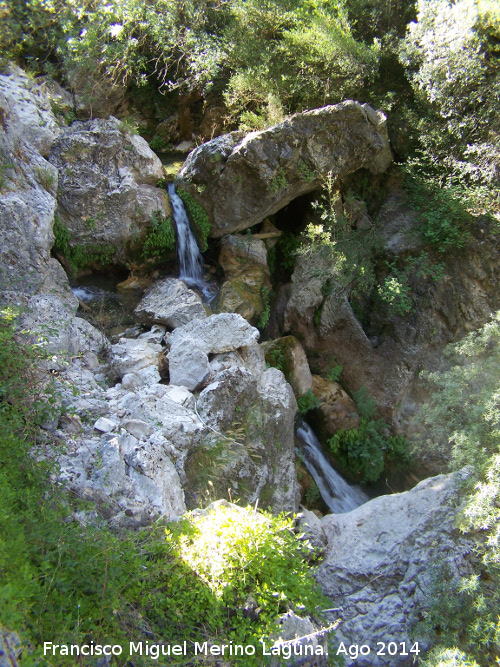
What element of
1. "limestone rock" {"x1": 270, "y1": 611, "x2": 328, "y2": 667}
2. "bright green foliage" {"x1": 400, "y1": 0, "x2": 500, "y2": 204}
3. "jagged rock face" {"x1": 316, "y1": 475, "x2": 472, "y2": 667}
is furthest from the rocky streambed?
"limestone rock" {"x1": 270, "y1": 611, "x2": 328, "y2": 667}

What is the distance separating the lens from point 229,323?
23.6 feet

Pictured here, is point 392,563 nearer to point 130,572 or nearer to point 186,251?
point 130,572

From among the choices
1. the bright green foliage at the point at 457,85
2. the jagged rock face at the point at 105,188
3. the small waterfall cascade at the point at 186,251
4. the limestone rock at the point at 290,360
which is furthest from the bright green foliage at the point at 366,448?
the jagged rock face at the point at 105,188

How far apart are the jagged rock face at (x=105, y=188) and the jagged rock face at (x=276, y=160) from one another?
105 centimetres

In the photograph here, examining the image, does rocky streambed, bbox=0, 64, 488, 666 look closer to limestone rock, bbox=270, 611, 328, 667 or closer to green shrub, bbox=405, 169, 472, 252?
green shrub, bbox=405, 169, 472, 252

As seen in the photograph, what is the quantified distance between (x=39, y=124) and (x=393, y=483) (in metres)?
10.4

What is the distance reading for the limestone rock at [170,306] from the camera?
8008 mm

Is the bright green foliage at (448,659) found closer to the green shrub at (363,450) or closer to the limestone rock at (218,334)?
the limestone rock at (218,334)

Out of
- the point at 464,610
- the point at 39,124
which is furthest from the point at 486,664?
the point at 39,124

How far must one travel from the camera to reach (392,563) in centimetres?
519

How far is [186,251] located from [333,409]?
4.80 m

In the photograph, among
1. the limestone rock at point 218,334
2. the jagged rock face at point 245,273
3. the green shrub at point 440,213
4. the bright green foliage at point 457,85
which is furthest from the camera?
the green shrub at point 440,213

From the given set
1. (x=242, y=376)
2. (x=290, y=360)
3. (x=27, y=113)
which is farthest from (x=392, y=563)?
(x=27, y=113)

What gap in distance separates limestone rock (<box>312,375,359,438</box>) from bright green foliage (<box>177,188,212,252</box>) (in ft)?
13.8
